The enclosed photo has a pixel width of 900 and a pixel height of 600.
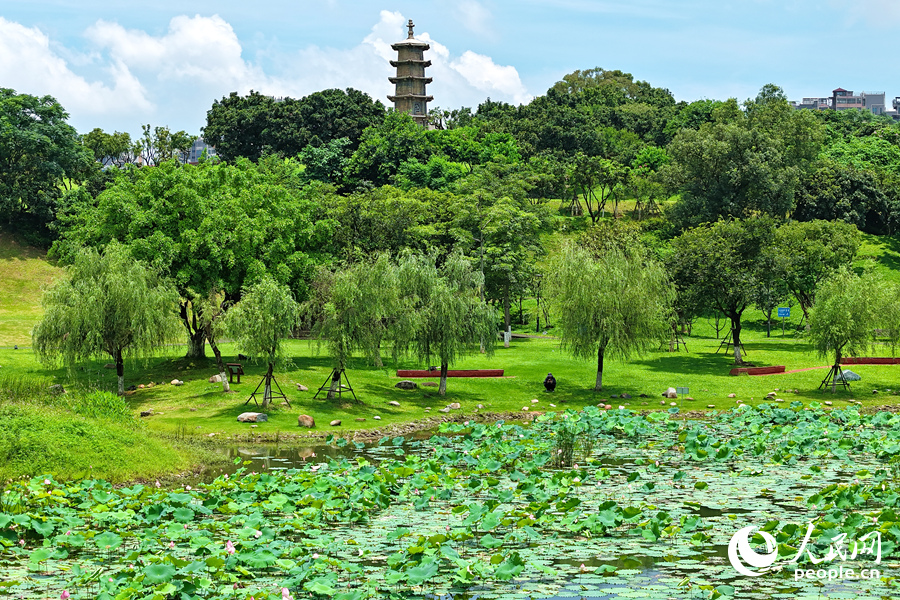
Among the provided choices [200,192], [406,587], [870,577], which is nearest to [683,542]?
[870,577]

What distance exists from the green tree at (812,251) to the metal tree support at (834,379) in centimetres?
1865

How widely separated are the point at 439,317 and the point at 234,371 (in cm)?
1087

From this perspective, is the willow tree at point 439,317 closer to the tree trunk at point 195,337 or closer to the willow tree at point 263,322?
the willow tree at point 263,322

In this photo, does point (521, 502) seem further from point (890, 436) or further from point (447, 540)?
point (890, 436)

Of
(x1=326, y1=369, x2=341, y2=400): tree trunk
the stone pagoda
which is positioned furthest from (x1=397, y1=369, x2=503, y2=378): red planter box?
the stone pagoda

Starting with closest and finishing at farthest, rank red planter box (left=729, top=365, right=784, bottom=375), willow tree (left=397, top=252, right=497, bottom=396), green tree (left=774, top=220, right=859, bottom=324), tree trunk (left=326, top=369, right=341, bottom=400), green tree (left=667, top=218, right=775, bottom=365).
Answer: tree trunk (left=326, top=369, right=341, bottom=400) → willow tree (left=397, top=252, right=497, bottom=396) → red planter box (left=729, top=365, right=784, bottom=375) → green tree (left=667, top=218, right=775, bottom=365) → green tree (left=774, top=220, right=859, bottom=324)

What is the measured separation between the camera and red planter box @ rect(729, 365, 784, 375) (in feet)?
163

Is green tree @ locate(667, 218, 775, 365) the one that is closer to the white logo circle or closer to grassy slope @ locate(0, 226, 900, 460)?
grassy slope @ locate(0, 226, 900, 460)

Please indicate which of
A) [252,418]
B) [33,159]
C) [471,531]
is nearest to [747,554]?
[471,531]

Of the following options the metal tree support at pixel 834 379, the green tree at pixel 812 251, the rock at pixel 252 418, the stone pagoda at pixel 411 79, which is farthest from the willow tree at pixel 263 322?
the stone pagoda at pixel 411 79

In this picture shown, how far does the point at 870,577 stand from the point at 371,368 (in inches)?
1425

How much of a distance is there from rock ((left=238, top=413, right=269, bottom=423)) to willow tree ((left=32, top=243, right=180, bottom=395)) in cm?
743

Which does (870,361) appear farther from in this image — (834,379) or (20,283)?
(20,283)

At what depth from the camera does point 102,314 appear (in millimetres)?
38219
